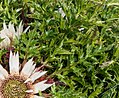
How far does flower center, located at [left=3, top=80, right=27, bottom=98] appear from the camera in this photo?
5.07ft

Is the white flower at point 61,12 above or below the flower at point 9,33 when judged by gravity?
above

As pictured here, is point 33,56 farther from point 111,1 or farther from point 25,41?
point 111,1

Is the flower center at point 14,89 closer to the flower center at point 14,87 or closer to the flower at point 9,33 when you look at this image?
the flower center at point 14,87

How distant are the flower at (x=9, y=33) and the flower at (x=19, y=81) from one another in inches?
3.0

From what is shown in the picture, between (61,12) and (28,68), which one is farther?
(61,12)

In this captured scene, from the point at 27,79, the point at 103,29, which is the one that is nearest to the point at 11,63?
the point at 27,79

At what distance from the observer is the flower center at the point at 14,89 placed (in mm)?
1545

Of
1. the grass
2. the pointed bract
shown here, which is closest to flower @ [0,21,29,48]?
the grass

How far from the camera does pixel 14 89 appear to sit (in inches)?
61.1

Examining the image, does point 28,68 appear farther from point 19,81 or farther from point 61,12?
point 61,12

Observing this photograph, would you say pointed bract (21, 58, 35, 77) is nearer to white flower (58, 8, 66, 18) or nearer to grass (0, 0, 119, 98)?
grass (0, 0, 119, 98)

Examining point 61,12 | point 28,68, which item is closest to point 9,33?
point 28,68

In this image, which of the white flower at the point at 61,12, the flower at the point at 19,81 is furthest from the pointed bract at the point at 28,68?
the white flower at the point at 61,12

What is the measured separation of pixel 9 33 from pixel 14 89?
0.89 ft
